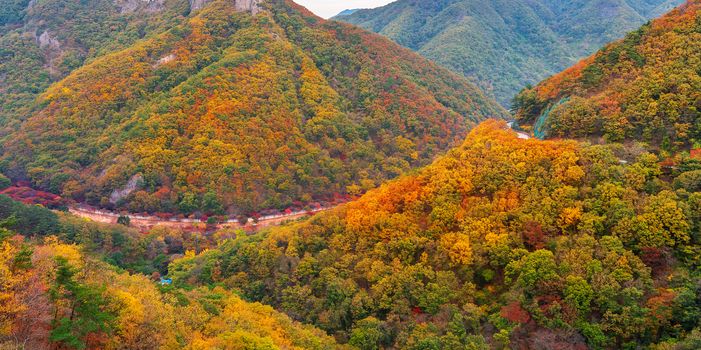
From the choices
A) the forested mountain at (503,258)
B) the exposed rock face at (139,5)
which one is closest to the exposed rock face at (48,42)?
the exposed rock face at (139,5)

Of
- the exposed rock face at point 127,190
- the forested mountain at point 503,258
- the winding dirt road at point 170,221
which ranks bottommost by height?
the winding dirt road at point 170,221

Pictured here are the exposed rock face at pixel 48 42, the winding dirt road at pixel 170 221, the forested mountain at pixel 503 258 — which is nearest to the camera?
the forested mountain at pixel 503 258

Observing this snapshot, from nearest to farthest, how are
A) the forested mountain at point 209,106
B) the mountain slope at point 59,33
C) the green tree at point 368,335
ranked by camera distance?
the green tree at point 368,335 → the forested mountain at point 209,106 → the mountain slope at point 59,33

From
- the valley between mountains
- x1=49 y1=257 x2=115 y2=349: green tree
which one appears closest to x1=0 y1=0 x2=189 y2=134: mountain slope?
the valley between mountains

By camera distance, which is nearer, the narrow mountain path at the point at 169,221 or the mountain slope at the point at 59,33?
the narrow mountain path at the point at 169,221

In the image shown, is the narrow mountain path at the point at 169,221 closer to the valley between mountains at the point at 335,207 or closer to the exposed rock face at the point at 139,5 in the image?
the valley between mountains at the point at 335,207

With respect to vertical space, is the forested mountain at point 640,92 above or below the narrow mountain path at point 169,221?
above

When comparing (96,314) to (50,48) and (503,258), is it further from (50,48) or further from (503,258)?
(50,48)

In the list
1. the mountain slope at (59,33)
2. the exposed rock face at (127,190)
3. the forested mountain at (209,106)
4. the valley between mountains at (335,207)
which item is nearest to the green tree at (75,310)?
the valley between mountains at (335,207)
